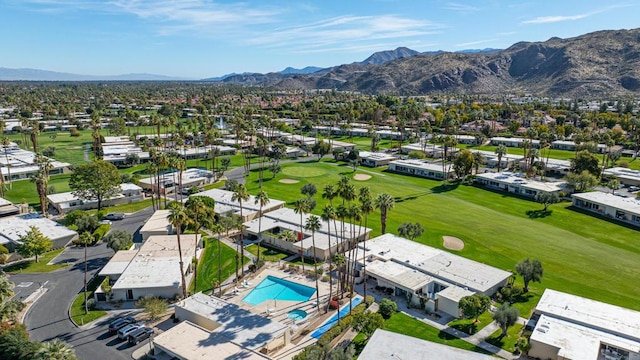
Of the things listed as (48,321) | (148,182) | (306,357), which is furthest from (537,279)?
(148,182)

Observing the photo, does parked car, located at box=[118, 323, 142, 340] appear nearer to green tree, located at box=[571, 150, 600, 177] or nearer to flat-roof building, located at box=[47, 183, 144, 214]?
flat-roof building, located at box=[47, 183, 144, 214]

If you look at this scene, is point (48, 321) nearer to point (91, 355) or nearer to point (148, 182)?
point (91, 355)

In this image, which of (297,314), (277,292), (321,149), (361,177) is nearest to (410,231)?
(277,292)

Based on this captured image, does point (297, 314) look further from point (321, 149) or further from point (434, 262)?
point (321, 149)

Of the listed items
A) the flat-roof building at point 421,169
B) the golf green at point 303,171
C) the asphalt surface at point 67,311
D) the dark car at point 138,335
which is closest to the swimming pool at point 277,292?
the dark car at point 138,335

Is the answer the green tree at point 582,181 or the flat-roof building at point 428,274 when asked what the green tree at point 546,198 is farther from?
the flat-roof building at point 428,274
